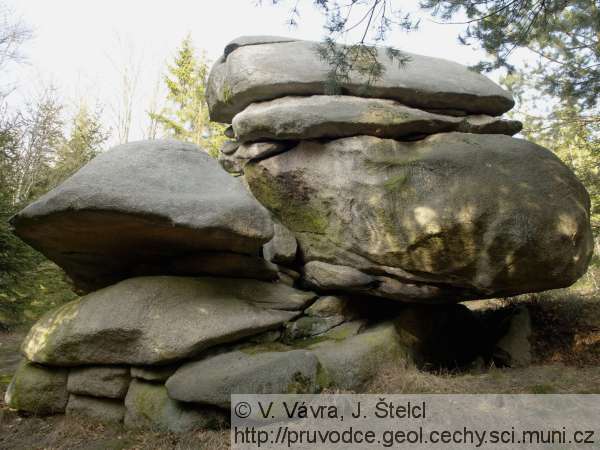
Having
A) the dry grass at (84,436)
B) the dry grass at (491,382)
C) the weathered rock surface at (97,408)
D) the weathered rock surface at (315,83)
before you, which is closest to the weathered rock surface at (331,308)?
the dry grass at (491,382)

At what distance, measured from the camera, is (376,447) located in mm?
4137

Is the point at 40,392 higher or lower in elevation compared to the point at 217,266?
lower

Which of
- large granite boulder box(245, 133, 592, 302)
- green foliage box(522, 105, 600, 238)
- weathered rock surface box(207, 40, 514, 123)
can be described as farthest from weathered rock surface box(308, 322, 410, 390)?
green foliage box(522, 105, 600, 238)

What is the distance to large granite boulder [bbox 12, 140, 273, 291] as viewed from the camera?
517 cm

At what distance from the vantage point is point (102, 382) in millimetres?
5727

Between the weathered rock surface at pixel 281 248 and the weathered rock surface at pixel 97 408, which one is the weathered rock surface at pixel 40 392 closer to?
the weathered rock surface at pixel 97 408

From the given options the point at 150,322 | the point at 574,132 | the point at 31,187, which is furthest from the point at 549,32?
the point at 31,187

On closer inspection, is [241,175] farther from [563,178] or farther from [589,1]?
[589,1]

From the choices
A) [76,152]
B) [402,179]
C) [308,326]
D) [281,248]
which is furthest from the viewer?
[76,152]

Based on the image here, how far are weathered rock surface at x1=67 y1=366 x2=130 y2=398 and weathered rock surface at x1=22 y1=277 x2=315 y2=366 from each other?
17cm

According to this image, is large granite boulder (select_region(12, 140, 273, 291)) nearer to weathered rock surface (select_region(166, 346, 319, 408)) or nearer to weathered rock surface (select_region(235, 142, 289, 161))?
weathered rock surface (select_region(235, 142, 289, 161))

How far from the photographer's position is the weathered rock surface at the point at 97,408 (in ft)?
18.6

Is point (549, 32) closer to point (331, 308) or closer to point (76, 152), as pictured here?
point (331, 308)

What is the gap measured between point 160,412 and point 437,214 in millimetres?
4495
